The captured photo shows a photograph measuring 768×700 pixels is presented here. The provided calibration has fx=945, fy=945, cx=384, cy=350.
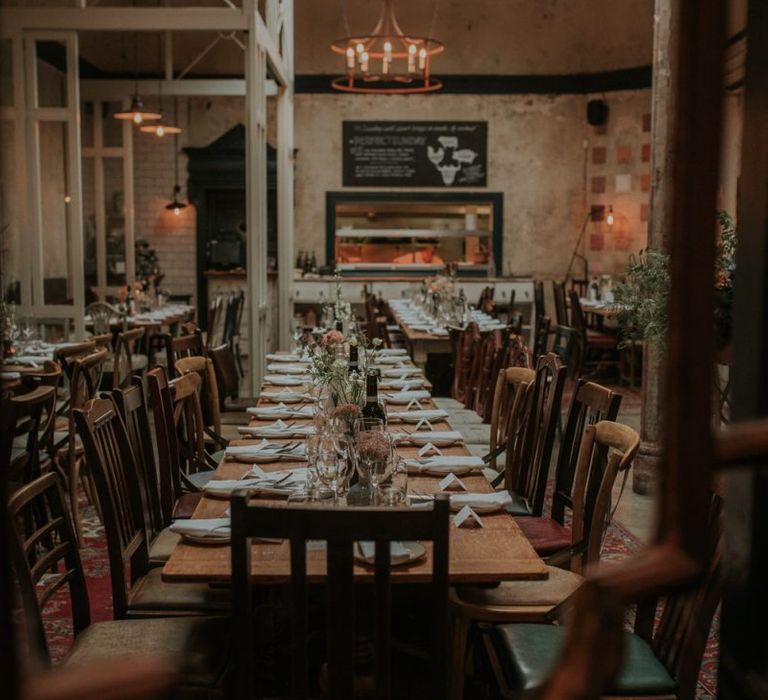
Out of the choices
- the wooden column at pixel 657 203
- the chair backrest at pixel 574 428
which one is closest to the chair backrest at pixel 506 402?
the chair backrest at pixel 574 428

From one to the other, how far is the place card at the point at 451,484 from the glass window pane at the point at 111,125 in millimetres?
12047

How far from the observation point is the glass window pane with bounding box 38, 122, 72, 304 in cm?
739

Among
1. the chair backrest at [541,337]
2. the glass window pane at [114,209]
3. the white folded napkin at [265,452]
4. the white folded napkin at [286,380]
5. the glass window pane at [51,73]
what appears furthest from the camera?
the glass window pane at [114,209]

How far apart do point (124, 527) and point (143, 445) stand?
466 millimetres

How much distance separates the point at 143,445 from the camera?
330cm

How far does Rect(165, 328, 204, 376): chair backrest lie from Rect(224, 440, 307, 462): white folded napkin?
160cm

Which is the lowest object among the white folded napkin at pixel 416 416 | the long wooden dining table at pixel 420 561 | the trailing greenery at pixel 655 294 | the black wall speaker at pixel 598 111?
the long wooden dining table at pixel 420 561

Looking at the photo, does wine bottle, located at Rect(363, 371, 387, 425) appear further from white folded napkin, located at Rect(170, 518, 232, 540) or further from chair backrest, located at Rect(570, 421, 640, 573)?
white folded napkin, located at Rect(170, 518, 232, 540)

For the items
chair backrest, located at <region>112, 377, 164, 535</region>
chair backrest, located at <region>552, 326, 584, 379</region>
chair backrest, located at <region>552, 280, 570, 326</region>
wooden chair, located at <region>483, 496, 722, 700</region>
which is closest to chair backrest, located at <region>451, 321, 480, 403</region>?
chair backrest, located at <region>552, 326, 584, 379</region>

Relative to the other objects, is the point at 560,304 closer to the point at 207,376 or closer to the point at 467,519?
the point at 207,376

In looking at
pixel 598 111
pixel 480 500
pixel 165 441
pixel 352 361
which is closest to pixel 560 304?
pixel 598 111

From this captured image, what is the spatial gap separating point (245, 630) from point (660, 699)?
1.03 meters

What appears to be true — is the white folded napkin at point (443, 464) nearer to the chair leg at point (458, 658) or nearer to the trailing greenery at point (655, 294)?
the chair leg at point (458, 658)

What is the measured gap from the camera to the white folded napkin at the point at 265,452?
317 cm
